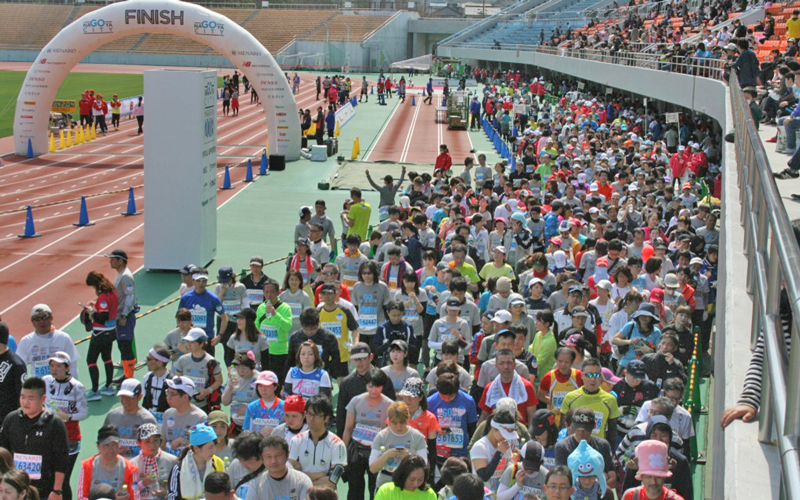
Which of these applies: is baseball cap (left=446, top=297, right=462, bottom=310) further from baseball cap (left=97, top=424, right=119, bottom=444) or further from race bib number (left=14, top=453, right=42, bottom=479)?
race bib number (left=14, top=453, right=42, bottom=479)

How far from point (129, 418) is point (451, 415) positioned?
2577 mm

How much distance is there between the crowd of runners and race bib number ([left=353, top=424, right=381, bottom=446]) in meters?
0.02

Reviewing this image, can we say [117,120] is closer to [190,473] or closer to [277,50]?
[190,473]

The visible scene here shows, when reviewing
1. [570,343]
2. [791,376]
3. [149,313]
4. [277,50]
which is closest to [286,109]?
[149,313]

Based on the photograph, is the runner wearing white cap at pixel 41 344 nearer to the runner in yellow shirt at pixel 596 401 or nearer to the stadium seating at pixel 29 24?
the runner in yellow shirt at pixel 596 401

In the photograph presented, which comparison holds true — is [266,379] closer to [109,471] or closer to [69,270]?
[109,471]

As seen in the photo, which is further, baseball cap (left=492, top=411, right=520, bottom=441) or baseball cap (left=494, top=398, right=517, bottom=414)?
baseball cap (left=494, top=398, right=517, bottom=414)

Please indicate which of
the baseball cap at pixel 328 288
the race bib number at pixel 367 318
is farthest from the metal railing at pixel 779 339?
the race bib number at pixel 367 318

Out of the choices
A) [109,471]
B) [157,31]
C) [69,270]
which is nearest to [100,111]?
[157,31]

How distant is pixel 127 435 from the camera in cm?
755

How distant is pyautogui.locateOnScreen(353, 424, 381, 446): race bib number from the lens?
7.64 meters

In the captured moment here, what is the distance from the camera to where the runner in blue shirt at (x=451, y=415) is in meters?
7.67

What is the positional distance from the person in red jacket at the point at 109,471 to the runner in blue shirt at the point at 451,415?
2402 millimetres

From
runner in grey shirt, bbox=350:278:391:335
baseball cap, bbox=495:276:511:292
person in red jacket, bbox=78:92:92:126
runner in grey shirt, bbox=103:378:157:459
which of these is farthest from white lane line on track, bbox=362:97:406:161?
runner in grey shirt, bbox=103:378:157:459
